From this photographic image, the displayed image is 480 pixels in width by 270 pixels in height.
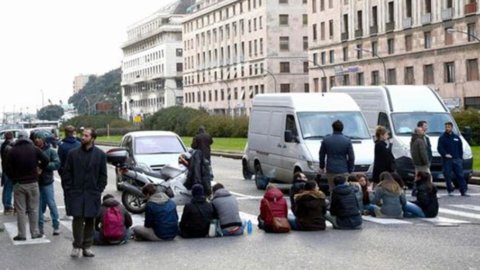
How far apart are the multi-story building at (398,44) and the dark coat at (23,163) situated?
52436 mm

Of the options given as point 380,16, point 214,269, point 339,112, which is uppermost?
point 380,16

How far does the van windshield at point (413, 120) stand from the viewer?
25922mm

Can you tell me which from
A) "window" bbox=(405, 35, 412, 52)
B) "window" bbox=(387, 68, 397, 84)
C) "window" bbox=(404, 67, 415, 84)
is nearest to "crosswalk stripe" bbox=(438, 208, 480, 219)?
"window" bbox=(404, 67, 415, 84)

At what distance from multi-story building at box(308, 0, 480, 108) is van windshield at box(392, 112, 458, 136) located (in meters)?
38.6


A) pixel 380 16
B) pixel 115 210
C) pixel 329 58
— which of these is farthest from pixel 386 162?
pixel 329 58

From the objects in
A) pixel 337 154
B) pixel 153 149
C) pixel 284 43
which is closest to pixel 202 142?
pixel 153 149

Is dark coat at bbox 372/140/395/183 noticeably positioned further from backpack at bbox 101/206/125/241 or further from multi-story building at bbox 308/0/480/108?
multi-story building at bbox 308/0/480/108

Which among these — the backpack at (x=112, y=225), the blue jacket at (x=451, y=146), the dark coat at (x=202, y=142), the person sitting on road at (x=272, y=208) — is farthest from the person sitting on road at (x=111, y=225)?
the dark coat at (x=202, y=142)

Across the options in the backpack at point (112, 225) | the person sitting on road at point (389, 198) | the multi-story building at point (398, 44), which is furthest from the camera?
the multi-story building at point (398, 44)

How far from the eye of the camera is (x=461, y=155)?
2227 cm

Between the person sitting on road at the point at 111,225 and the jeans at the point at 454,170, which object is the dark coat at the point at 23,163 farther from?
the jeans at the point at 454,170

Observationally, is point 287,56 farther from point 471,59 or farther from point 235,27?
point 471,59

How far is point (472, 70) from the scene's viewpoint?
69750 mm

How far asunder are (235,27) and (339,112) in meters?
100
